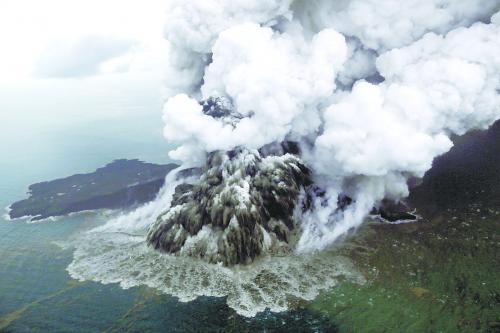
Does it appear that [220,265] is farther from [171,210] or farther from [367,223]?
[367,223]

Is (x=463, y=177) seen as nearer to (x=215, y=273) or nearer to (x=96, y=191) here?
(x=215, y=273)

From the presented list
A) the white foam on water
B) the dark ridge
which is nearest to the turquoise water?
the white foam on water

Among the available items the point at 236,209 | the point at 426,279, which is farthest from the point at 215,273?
the point at 426,279

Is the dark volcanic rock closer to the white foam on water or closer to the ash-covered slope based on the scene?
the white foam on water

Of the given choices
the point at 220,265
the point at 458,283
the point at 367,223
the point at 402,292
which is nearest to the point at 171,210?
the point at 220,265

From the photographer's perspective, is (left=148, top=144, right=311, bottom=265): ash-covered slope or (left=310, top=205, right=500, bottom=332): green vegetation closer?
(left=310, top=205, right=500, bottom=332): green vegetation
